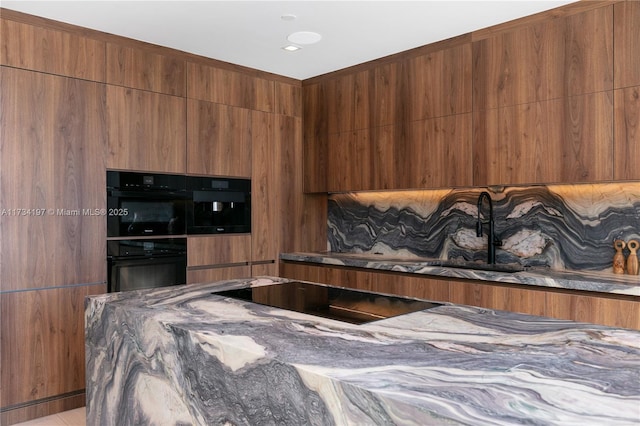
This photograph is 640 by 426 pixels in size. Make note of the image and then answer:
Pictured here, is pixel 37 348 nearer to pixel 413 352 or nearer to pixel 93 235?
pixel 93 235

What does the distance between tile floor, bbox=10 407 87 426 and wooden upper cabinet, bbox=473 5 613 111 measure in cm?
343

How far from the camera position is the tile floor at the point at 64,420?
3.07 meters

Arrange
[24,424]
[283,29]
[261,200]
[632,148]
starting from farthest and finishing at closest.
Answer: [261,200] < [283,29] < [24,424] < [632,148]

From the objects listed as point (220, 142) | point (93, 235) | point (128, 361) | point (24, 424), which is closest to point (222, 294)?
point (128, 361)

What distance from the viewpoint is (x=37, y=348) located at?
3.16 metres

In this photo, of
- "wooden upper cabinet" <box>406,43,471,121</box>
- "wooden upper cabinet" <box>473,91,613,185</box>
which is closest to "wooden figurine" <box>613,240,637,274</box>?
"wooden upper cabinet" <box>473,91,613,185</box>

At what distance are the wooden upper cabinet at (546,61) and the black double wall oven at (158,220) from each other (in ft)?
7.35

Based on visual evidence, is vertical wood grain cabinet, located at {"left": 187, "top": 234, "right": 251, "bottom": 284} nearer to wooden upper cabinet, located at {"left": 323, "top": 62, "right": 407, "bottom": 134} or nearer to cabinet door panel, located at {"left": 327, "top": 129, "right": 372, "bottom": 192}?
cabinet door panel, located at {"left": 327, "top": 129, "right": 372, "bottom": 192}

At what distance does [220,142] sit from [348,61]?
1315 mm

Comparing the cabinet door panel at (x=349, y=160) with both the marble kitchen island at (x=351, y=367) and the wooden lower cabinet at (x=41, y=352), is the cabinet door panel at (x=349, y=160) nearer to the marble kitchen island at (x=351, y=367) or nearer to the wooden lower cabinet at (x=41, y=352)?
the wooden lower cabinet at (x=41, y=352)

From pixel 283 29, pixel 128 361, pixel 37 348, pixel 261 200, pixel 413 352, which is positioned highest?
pixel 283 29

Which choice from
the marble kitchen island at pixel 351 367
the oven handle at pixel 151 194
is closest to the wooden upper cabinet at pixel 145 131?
the oven handle at pixel 151 194

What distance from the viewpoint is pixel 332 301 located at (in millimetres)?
2094

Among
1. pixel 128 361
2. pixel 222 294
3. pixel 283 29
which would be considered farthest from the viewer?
pixel 283 29
